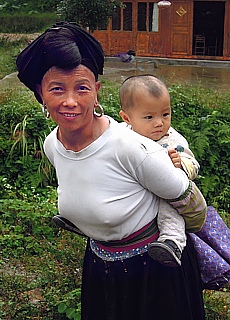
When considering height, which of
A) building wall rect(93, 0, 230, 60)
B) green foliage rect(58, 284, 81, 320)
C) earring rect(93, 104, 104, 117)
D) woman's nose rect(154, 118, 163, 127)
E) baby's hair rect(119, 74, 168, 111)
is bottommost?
green foliage rect(58, 284, 81, 320)

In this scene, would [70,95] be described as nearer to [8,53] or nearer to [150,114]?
[150,114]

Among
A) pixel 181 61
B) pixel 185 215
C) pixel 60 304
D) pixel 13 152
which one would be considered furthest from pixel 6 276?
pixel 181 61

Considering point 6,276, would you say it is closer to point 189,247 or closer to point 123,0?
point 189,247

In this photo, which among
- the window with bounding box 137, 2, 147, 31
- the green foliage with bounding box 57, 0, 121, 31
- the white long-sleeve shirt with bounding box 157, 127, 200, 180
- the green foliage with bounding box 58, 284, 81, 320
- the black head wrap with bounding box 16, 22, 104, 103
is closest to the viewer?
the black head wrap with bounding box 16, 22, 104, 103

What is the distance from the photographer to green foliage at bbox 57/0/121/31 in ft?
50.5

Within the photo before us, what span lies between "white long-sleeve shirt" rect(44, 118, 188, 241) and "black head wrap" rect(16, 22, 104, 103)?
0.29m

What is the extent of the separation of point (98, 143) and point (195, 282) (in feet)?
2.64

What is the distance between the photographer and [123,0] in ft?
61.6

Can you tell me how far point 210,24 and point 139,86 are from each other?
20.1m

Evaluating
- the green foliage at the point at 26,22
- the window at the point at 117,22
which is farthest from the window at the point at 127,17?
the green foliage at the point at 26,22

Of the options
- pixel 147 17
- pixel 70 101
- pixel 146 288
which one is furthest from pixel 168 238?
pixel 147 17

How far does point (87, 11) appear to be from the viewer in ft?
51.3

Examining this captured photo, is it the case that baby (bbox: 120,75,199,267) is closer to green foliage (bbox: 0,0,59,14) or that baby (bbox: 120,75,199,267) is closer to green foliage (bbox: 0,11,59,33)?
green foliage (bbox: 0,11,59,33)

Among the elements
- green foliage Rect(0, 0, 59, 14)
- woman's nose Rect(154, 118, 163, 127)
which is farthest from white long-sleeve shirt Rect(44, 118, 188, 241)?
green foliage Rect(0, 0, 59, 14)
